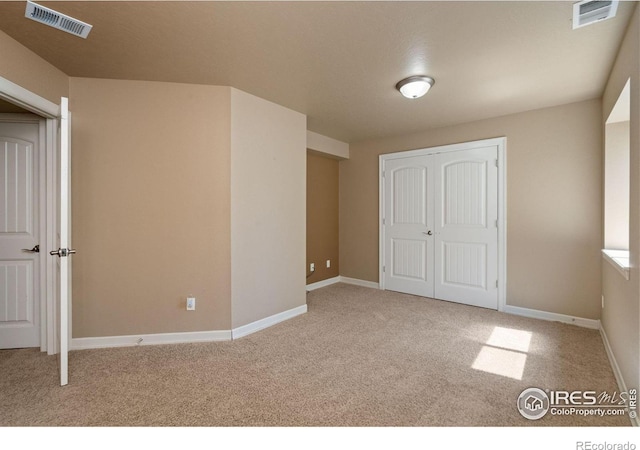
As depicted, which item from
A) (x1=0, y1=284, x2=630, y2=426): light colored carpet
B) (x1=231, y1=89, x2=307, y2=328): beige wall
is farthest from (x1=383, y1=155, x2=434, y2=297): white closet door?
(x1=231, y1=89, x2=307, y2=328): beige wall

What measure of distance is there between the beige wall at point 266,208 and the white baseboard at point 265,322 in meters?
0.04

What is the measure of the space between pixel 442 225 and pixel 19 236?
15.5ft

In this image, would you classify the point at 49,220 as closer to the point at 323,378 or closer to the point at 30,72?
the point at 30,72

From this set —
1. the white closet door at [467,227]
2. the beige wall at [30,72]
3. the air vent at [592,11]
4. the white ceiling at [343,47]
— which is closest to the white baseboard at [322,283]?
the white closet door at [467,227]

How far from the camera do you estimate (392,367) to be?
2.30 metres

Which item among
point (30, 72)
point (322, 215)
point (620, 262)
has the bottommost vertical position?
point (620, 262)

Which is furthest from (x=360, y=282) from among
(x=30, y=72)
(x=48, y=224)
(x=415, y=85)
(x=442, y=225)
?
(x=30, y=72)

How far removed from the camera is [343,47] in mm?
2139

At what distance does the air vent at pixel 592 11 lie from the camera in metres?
1.68

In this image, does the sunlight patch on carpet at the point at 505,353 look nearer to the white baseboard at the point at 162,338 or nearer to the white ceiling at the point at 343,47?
the white baseboard at the point at 162,338

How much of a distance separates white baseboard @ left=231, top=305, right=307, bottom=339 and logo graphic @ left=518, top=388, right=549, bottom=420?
89.3 inches

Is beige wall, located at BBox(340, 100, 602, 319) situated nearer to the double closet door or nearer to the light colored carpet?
the double closet door

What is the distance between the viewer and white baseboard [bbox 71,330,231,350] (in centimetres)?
Result: 265

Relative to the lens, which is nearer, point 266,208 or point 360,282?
point 266,208
